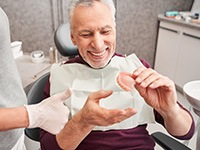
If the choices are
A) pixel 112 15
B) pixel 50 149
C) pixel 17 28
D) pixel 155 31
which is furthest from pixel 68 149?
pixel 155 31

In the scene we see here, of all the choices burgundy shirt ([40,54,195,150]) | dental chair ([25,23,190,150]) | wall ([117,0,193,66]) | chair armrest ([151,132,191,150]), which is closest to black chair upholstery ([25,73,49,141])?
dental chair ([25,23,190,150])

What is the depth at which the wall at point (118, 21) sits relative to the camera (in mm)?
2926

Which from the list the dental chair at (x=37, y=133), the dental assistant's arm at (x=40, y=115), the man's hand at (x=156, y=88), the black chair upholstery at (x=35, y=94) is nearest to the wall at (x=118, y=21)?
the dental chair at (x=37, y=133)

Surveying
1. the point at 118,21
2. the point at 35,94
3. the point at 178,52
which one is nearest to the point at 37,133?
the point at 35,94

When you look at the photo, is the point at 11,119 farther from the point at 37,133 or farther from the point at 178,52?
the point at 178,52

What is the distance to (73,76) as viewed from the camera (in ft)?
3.58

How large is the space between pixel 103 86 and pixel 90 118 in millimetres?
381

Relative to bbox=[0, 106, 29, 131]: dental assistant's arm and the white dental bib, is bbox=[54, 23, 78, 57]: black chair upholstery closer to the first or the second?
the white dental bib

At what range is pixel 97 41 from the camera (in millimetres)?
917

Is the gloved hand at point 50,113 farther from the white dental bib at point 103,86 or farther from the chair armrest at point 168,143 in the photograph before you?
the chair armrest at point 168,143

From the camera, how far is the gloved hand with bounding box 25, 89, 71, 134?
81 cm

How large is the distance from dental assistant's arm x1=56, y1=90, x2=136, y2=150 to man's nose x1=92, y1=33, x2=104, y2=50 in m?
0.28

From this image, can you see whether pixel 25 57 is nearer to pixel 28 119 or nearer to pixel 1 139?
pixel 1 139

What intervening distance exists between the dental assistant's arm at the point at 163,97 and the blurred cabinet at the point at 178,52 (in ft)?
5.92
